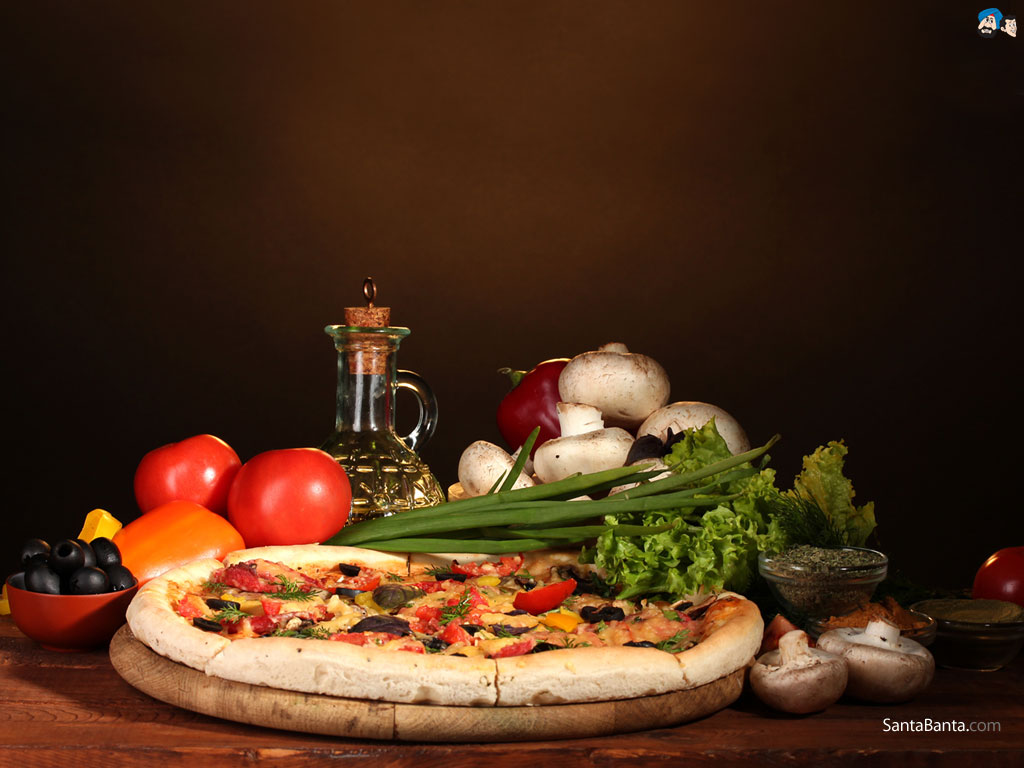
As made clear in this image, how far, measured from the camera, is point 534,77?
16.2 ft

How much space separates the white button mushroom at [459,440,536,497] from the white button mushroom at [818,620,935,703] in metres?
1.11

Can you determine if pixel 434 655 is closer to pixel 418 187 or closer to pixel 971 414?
pixel 418 187

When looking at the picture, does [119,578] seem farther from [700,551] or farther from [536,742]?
[700,551]

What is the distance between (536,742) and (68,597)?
0.90 metres

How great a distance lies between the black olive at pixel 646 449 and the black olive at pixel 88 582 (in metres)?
1.17

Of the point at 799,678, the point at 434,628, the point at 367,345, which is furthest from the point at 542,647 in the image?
the point at 367,345

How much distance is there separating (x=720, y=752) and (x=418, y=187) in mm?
3590

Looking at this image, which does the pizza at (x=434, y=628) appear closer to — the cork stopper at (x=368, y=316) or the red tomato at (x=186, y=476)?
the red tomato at (x=186, y=476)

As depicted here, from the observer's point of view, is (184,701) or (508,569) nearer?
(184,701)

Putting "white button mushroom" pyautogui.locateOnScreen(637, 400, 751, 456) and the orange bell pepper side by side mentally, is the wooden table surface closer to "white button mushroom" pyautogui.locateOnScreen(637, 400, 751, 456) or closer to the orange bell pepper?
the orange bell pepper

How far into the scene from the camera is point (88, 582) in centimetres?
212

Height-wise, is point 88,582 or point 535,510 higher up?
point 535,510

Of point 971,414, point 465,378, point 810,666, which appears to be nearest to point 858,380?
point 971,414

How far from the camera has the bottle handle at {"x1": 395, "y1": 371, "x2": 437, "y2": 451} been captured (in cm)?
302
